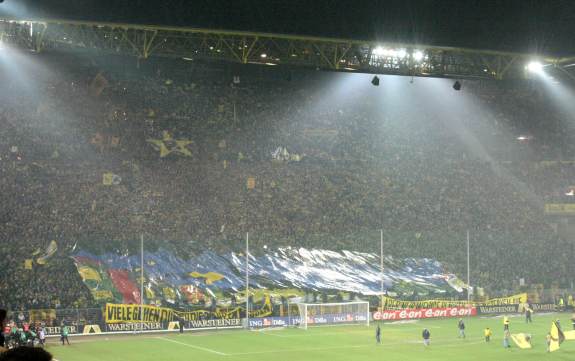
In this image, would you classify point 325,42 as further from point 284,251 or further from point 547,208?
point 547,208

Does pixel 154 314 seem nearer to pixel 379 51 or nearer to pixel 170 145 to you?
pixel 170 145

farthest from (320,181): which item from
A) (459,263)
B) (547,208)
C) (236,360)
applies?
(236,360)

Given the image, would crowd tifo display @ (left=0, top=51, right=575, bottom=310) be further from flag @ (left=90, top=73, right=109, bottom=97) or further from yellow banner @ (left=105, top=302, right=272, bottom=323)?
yellow banner @ (left=105, top=302, right=272, bottom=323)

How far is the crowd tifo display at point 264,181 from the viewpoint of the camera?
4634 centimetres

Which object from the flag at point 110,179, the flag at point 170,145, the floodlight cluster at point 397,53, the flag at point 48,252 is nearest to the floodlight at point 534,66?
the floodlight cluster at point 397,53

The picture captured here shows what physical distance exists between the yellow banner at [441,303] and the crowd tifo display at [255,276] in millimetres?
1066

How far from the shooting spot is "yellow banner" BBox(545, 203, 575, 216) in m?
63.0

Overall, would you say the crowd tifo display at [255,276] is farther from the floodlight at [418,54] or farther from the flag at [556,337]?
the flag at [556,337]

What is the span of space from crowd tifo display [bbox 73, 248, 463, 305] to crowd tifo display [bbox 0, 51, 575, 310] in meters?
0.11

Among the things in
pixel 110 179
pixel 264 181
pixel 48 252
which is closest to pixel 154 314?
pixel 48 252

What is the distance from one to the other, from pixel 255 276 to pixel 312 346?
11869 mm

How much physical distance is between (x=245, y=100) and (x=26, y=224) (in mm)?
21163

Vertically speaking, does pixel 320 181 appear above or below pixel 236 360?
above

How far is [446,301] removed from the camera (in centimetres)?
5147
